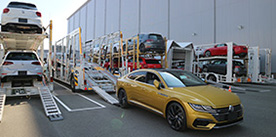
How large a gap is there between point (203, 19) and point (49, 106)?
20.1 metres

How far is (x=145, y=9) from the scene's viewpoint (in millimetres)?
28609

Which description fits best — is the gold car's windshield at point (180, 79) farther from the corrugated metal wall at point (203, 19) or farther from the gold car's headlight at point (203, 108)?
the corrugated metal wall at point (203, 19)

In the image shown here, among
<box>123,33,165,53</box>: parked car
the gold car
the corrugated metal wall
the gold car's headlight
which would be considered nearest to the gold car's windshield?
the gold car

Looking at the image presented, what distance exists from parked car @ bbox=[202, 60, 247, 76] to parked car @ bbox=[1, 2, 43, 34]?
39.0 feet

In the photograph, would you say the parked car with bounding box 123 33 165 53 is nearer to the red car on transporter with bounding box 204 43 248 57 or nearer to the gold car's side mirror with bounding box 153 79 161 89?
the red car on transporter with bounding box 204 43 248 57

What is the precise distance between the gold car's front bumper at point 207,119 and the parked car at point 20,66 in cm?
650

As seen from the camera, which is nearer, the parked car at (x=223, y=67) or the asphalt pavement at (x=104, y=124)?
the asphalt pavement at (x=104, y=124)

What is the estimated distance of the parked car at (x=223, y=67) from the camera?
43.4 feet

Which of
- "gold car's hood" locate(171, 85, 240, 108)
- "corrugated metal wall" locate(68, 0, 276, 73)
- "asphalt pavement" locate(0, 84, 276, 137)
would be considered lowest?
"asphalt pavement" locate(0, 84, 276, 137)

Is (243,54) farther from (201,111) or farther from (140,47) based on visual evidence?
(201,111)

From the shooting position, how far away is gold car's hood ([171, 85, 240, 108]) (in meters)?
3.78

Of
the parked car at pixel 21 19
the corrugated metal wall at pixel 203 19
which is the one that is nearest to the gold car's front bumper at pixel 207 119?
the parked car at pixel 21 19

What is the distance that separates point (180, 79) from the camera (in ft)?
16.1

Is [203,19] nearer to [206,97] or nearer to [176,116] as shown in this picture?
[206,97]
